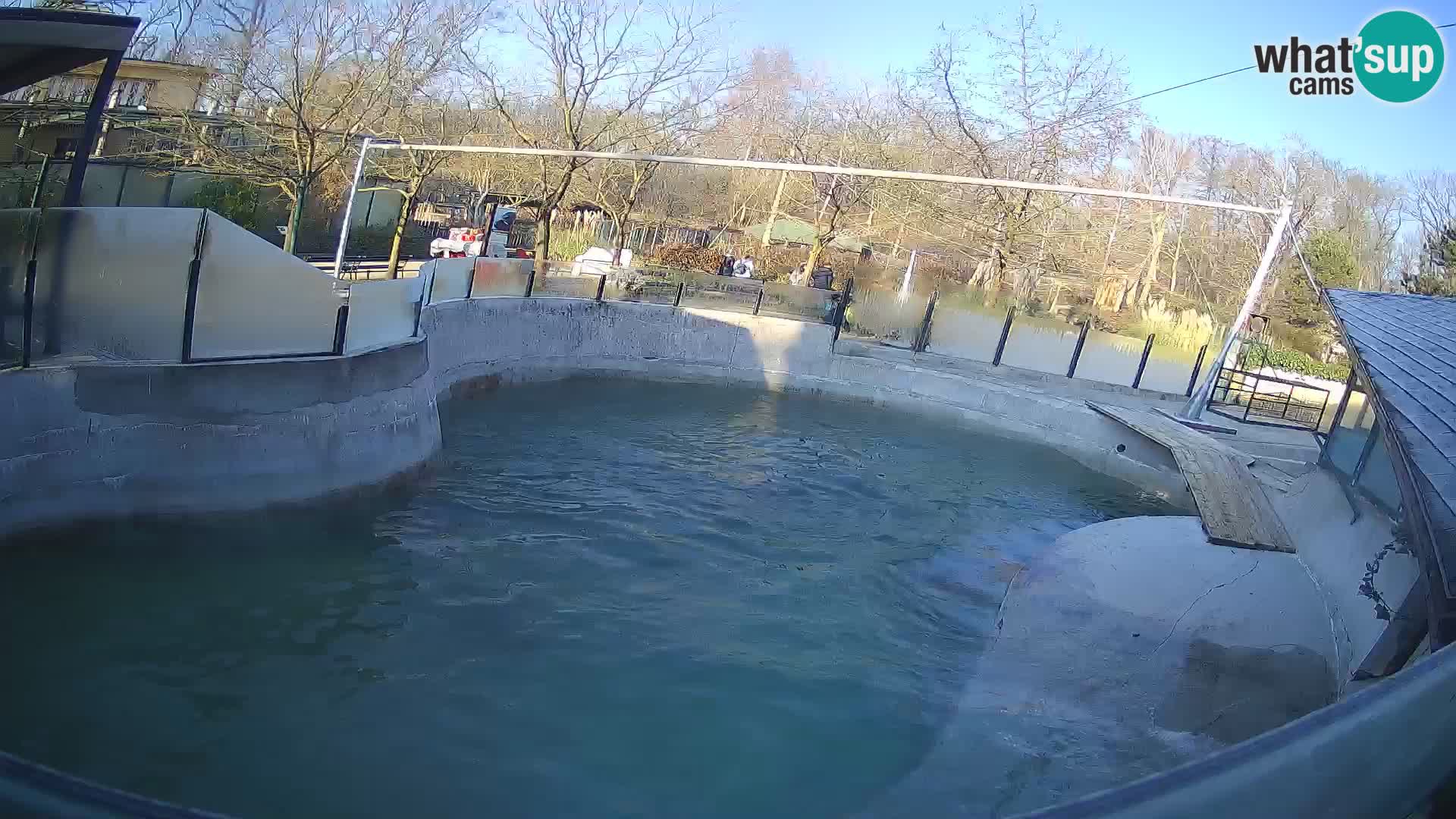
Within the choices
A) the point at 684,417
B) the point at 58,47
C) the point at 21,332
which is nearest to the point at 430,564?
the point at 21,332

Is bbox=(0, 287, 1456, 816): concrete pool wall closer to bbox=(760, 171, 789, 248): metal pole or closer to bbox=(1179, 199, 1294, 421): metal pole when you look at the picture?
bbox=(1179, 199, 1294, 421): metal pole

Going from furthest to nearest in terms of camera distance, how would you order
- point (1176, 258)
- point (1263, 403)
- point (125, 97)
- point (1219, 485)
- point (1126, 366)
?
point (1176, 258), point (1126, 366), point (1263, 403), point (125, 97), point (1219, 485)

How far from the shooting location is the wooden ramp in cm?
1145

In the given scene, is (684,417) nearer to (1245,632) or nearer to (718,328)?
(718,328)

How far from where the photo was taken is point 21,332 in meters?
8.28

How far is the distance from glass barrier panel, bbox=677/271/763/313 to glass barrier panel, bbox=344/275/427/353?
349 inches

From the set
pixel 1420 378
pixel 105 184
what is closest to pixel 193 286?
pixel 1420 378

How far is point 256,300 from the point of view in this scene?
9984mm

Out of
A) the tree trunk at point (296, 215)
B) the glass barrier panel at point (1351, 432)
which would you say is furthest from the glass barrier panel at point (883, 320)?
→ the glass barrier panel at point (1351, 432)

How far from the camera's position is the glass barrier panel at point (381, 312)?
11148mm

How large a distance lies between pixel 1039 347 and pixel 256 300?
19191 mm

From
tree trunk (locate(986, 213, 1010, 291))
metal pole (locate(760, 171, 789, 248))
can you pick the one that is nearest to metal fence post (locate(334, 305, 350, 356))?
tree trunk (locate(986, 213, 1010, 291))

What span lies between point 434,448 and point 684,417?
20.7 ft

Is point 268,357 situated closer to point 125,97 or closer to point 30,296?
point 30,296
